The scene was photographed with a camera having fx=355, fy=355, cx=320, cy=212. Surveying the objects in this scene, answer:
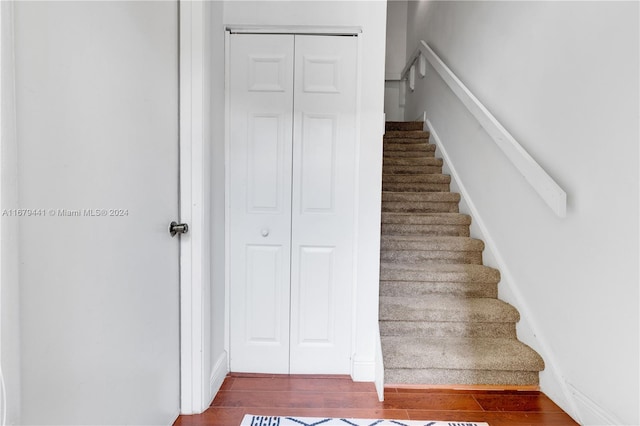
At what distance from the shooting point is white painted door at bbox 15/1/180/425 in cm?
86

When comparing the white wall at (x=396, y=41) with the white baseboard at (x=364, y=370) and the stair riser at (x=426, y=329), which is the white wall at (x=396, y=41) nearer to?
the stair riser at (x=426, y=329)

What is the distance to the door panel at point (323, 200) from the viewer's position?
1982 mm

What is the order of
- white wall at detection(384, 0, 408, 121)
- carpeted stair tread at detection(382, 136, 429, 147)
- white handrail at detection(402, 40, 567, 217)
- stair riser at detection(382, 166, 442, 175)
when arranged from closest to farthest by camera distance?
white handrail at detection(402, 40, 567, 217) → stair riser at detection(382, 166, 442, 175) → carpeted stair tread at detection(382, 136, 429, 147) → white wall at detection(384, 0, 408, 121)

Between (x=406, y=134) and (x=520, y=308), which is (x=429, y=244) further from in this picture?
(x=406, y=134)

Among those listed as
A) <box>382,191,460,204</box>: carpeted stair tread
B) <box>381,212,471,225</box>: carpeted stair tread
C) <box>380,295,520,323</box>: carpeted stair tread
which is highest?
<box>382,191,460,204</box>: carpeted stair tread

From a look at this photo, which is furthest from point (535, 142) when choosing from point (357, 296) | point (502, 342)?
point (357, 296)

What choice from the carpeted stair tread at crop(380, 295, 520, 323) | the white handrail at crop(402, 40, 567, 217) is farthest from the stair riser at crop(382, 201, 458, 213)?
the carpeted stair tread at crop(380, 295, 520, 323)

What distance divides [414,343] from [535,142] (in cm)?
136

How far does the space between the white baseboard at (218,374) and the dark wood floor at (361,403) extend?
3 cm

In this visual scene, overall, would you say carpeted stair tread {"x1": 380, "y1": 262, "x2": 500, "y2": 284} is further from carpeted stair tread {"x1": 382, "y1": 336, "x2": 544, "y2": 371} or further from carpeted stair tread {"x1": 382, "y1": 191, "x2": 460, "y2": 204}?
carpeted stair tread {"x1": 382, "y1": 191, "x2": 460, "y2": 204}

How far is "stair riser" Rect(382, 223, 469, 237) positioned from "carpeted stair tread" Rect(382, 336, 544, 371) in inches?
37.5

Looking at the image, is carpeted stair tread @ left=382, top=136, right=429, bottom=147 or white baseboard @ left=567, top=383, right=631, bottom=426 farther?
carpeted stair tread @ left=382, top=136, right=429, bottom=147

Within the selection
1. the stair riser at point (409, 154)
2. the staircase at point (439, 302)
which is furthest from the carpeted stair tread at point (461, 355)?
the stair riser at point (409, 154)

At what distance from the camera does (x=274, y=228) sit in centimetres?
203
